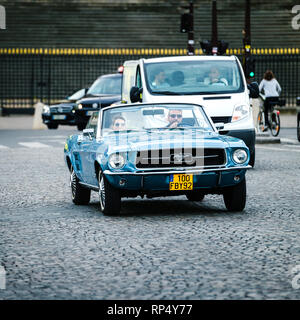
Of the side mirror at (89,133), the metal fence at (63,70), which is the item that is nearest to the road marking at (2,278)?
the side mirror at (89,133)

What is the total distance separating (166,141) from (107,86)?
1984 centimetres

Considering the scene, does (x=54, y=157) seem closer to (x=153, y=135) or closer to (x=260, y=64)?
(x=153, y=135)

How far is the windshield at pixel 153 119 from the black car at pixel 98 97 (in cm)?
1667

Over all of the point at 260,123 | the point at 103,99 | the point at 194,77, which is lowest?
the point at 260,123

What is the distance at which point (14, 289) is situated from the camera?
6543 mm

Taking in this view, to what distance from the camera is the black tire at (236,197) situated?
34.5ft

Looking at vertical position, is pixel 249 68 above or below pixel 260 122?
above

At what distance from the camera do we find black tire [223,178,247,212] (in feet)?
34.5

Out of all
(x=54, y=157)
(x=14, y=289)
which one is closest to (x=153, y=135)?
(x=14, y=289)

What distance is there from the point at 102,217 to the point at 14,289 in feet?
12.7

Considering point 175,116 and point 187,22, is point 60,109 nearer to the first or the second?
point 187,22

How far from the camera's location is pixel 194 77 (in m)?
17.2

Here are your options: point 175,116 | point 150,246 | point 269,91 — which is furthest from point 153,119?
point 269,91

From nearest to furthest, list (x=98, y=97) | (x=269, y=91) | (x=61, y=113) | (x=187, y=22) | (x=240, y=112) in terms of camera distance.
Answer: (x=240, y=112)
(x=269, y=91)
(x=98, y=97)
(x=61, y=113)
(x=187, y=22)
